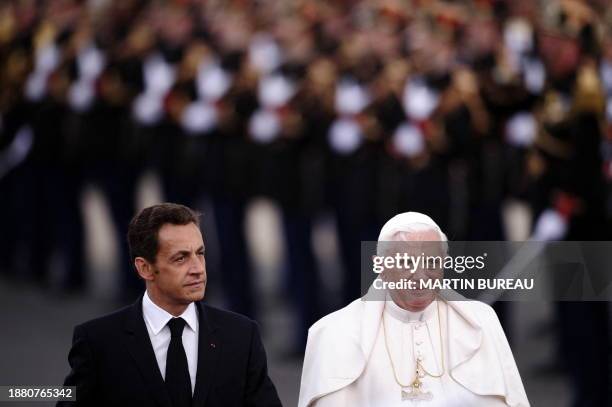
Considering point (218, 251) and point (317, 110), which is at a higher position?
point (317, 110)

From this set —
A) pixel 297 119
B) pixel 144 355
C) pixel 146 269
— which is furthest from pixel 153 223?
pixel 297 119

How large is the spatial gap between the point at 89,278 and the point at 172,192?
1.20 metres

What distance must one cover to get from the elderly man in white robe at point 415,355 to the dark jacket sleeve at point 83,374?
2.22 ft

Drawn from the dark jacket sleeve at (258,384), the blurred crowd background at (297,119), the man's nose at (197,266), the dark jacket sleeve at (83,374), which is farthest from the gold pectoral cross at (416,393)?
the blurred crowd background at (297,119)

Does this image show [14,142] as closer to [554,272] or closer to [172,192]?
[172,192]

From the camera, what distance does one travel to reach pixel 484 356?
5.07m

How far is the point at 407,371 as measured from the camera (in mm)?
5102

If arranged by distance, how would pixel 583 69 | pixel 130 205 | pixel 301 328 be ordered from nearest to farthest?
pixel 583 69 → pixel 301 328 → pixel 130 205

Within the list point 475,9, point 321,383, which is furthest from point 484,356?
point 475,9

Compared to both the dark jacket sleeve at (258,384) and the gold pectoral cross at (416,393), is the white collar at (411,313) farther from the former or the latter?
the dark jacket sleeve at (258,384)

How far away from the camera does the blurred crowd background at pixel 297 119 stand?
9438 millimetres

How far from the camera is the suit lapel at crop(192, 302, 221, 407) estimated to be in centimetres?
476

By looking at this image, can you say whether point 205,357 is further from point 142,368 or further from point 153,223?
point 153,223

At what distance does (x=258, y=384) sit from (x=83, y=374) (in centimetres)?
48
